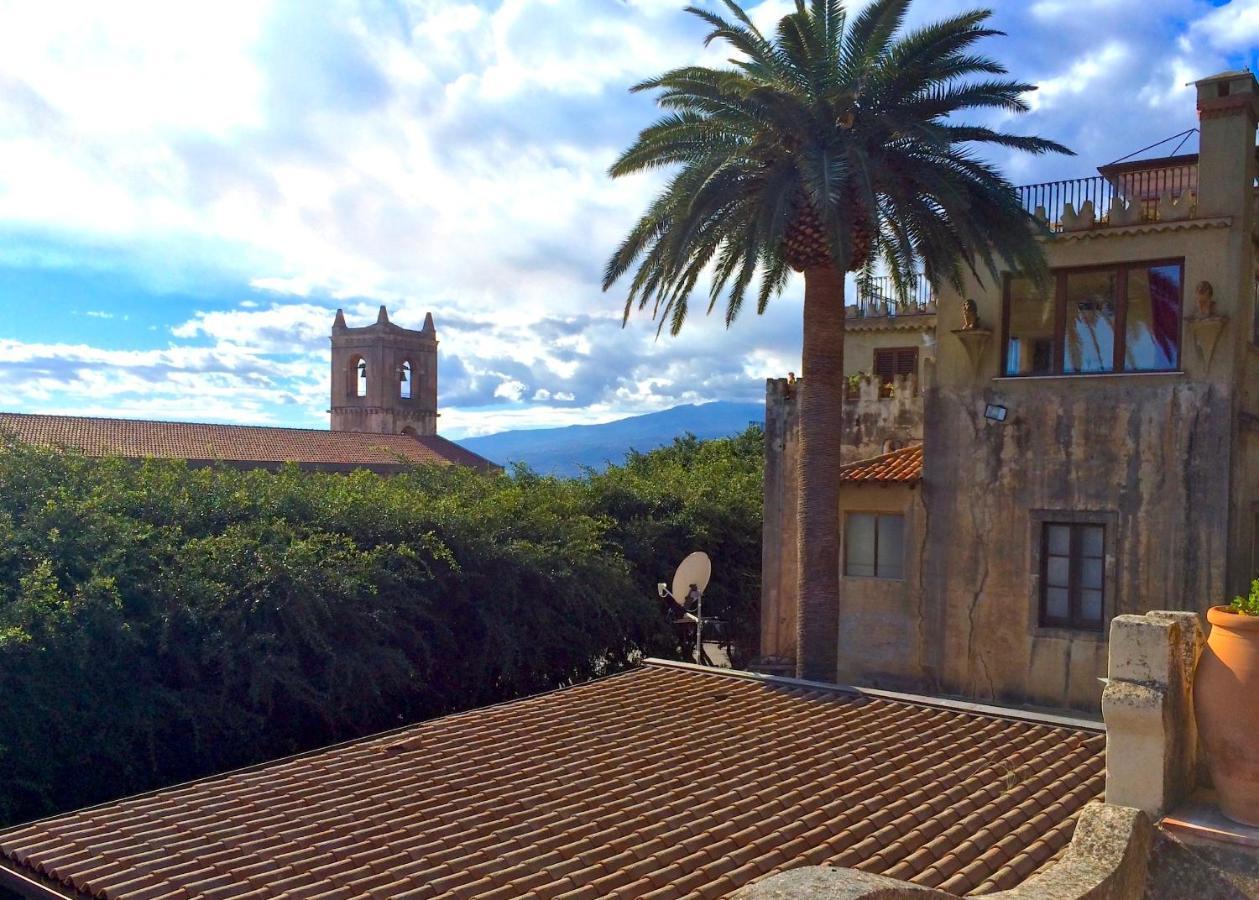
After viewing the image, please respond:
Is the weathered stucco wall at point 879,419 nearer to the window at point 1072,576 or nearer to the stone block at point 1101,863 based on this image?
the window at point 1072,576

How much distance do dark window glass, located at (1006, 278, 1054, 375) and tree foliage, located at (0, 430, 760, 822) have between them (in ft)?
24.5

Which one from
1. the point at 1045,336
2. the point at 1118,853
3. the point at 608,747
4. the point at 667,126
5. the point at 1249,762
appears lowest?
the point at 608,747

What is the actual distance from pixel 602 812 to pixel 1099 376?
10.8 metres

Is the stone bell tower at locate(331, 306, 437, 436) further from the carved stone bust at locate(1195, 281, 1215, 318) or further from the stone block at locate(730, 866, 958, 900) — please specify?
the stone block at locate(730, 866, 958, 900)

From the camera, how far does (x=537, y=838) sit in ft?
21.9

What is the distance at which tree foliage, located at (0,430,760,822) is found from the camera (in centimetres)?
1045

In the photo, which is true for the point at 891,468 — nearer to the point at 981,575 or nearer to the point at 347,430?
the point at 981,575

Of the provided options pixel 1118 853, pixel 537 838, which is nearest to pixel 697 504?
pixel 537 838

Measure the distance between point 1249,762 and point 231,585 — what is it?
10.6 meters

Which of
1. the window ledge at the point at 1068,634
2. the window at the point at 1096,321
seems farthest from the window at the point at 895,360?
the window ledge at the point at 1068,634

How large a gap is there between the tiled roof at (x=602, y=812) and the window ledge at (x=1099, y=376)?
6500mm

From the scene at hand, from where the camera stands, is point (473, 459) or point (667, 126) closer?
point (667, 126)

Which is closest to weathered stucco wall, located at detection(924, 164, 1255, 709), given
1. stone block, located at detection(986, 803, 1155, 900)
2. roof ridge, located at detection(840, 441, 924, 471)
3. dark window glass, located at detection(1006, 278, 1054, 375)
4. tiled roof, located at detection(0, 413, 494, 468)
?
dark window glass, located at detection(1006, 278, 1054, 375)

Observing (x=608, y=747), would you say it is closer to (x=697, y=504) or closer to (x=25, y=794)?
(x=25, y=794)
